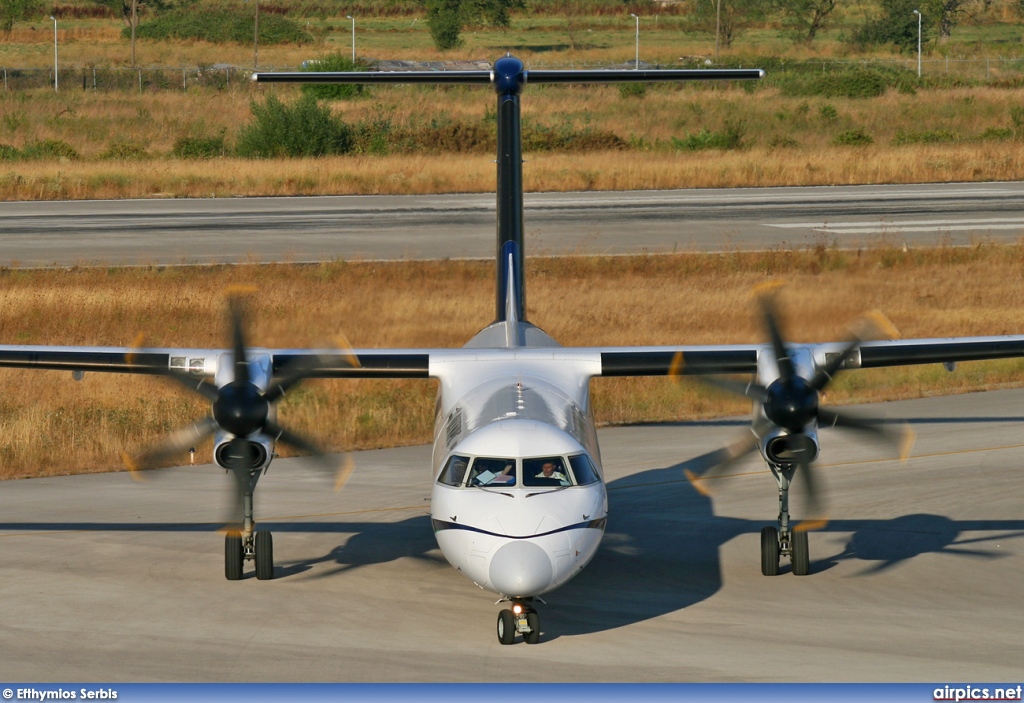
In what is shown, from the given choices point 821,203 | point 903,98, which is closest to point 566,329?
point 821,203

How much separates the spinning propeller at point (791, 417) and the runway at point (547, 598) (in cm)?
169

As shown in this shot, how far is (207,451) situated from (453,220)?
27.5m

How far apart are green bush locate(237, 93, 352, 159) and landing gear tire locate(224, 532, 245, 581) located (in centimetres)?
5384

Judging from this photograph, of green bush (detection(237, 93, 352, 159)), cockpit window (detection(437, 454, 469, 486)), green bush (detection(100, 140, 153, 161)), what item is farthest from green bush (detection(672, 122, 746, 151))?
cockpit window (detection(437, 454, 469, 486))

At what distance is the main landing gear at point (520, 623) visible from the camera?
14000 millimetres

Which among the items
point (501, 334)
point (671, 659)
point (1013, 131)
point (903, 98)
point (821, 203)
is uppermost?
point (903, 98)

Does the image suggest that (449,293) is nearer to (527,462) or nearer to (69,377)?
(69,377)

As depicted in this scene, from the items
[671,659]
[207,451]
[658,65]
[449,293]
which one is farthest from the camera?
[658,65]

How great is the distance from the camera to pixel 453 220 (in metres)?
51.4

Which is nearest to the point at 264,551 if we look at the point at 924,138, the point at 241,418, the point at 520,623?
the point at 241,418

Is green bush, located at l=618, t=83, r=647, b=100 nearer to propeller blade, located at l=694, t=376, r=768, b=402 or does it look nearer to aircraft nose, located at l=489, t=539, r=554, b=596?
propeller blade, located at l=694, t=376, r=768, b=402

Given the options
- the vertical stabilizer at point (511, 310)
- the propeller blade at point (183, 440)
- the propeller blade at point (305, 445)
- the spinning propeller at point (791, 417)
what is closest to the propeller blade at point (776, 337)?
the spinning propeller at point (791, 417)

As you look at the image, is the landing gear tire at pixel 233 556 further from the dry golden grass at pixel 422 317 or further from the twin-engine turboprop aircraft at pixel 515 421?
the dry golden grass at pixel 422 317

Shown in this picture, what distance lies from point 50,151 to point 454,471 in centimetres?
6282
